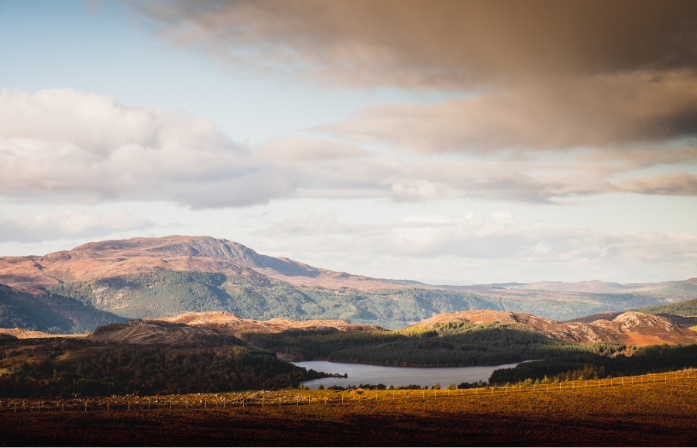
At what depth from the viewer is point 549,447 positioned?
113 m

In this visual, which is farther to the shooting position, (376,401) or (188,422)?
(376,401)

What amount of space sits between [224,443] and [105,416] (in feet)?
161

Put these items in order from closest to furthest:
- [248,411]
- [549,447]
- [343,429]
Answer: [549,447]
[343,429]
[248,411]

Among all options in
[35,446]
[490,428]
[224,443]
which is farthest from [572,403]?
[35,446]

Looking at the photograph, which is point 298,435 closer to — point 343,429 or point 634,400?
point 343,429

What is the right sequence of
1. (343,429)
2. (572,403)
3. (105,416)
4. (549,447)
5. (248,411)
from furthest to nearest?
(572,403) < (248,411) < (105,416) < (343,429) < (549,447)

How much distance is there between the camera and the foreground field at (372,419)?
12388cm

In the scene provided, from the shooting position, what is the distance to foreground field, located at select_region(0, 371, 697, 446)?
124m

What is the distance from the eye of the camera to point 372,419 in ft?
494

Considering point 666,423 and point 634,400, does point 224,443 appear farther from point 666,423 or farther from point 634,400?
point 634,400

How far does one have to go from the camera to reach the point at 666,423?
14375cm

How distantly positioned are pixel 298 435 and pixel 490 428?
137 ft

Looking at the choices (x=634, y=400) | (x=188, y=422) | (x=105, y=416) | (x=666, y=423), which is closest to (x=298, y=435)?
(x=188, y=422)

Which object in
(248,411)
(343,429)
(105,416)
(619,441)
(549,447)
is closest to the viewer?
(549,447)
